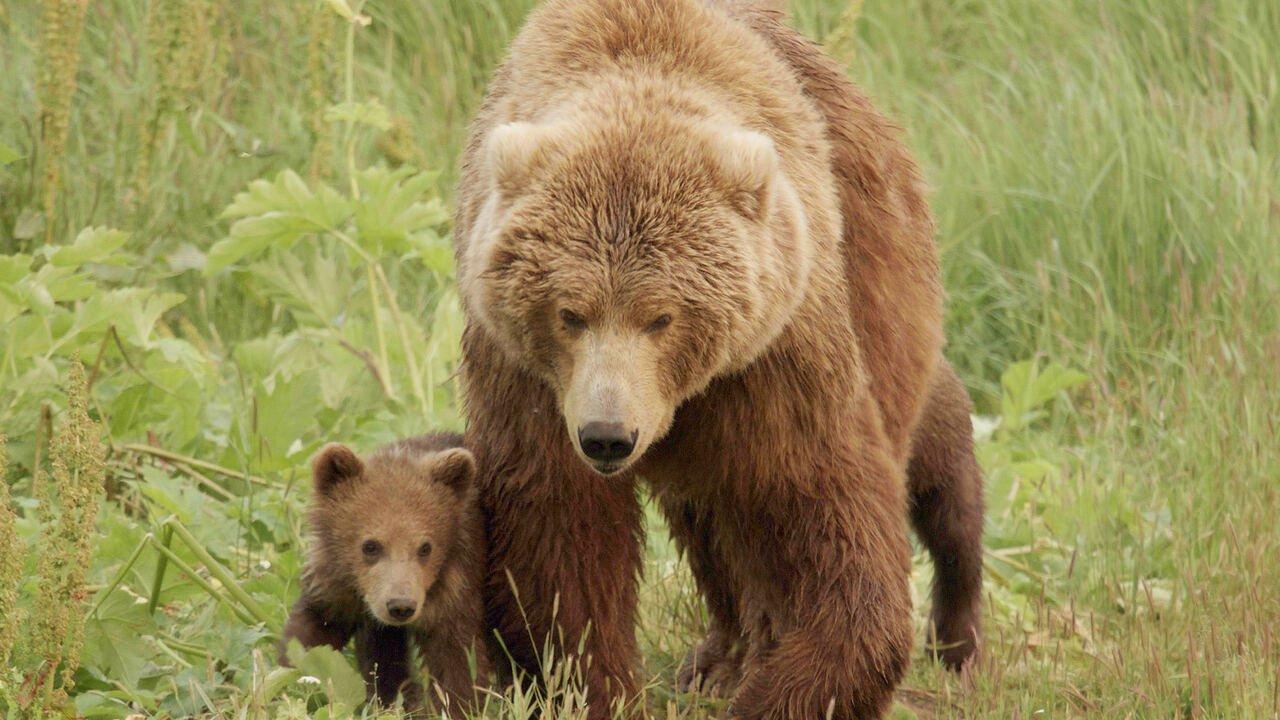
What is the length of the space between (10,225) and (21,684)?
3.58 meters

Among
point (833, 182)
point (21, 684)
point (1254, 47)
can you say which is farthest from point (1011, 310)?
point (21, 684)

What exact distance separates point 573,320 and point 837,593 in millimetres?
1065

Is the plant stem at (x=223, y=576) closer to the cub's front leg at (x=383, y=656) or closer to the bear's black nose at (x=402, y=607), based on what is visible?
the cub's front leg at (x=383, y=656)

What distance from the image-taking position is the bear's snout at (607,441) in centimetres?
353

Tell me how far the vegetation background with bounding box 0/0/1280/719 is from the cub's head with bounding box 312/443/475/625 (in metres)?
0.29

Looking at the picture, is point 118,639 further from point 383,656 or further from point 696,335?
point 696,335

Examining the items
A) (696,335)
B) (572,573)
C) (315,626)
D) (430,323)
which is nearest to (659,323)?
(696,335)

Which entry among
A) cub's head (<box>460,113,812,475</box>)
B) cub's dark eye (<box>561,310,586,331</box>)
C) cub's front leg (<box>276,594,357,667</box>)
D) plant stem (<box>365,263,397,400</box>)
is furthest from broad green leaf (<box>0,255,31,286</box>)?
cub's dark eye (<box>561,310,586,331</box>)

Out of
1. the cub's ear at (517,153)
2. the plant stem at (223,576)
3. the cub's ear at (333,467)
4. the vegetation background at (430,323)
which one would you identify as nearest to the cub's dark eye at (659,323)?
the cub's ear at (517,153)

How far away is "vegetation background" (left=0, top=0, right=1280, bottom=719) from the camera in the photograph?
14.8 ft

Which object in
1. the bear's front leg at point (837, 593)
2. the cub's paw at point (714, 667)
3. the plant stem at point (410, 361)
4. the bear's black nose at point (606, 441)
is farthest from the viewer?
the plant stem at point (410, 361)

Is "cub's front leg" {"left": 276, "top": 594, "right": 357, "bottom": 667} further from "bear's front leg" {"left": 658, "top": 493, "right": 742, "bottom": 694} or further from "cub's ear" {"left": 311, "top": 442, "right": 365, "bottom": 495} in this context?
"bear's front leg" {"left": 658, "top": 493, "right": 742, "bottom": 694}

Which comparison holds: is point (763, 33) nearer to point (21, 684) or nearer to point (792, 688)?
point (792, 688)

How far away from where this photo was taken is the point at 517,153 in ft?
12.1
